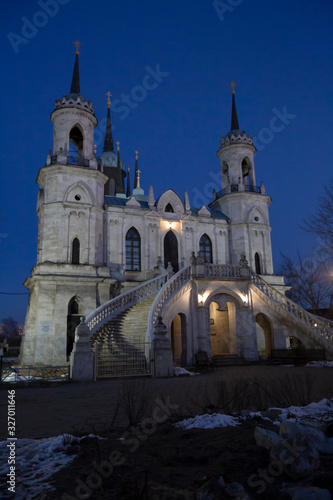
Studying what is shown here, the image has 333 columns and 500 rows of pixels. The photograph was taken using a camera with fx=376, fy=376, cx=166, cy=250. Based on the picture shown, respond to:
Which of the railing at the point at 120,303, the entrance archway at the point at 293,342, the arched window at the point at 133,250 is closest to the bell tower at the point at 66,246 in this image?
the arched window at the point at 133,250

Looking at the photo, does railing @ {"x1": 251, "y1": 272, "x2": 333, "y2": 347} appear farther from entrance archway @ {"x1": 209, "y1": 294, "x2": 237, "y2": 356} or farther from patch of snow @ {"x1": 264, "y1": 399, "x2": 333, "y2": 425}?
patch of snow @ {"x1": 264, "y1": 399, "x2": 333, "y2": 425}

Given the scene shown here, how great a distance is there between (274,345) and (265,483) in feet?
74.2

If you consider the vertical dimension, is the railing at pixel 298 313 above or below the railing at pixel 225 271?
below

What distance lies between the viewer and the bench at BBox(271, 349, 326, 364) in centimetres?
2267

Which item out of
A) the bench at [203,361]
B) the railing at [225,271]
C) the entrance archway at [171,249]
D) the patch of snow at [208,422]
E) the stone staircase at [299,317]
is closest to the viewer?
the patch of snow at [208,422]

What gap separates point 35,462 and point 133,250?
2691cm

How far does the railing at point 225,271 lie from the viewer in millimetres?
25281

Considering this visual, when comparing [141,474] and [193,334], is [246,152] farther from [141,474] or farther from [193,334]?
[141,474]

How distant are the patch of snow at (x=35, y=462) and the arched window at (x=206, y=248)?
1145 inches

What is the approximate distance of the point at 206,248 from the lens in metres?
34.8

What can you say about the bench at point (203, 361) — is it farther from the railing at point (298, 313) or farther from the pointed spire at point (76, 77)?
the pointed spire at point (76, 77)

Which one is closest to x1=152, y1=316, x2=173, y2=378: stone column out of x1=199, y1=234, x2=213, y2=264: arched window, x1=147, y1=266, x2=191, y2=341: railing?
x1=147, y1=266, x2=191, y2=341: railing

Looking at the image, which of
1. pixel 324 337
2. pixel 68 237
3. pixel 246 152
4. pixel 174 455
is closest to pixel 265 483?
pixel 174 455

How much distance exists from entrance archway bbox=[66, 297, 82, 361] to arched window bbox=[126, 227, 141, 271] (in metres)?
5.41
